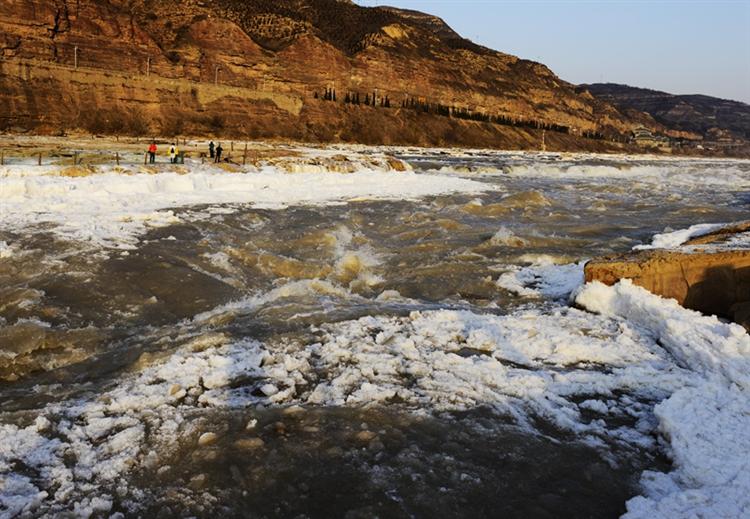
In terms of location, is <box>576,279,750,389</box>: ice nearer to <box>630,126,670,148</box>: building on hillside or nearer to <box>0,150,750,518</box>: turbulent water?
<box>0,150,750,518</box>: turbulent water

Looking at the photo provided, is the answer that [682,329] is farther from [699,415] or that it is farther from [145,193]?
[145,193]

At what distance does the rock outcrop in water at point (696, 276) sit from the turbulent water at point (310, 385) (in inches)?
32.8

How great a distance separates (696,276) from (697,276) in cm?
1

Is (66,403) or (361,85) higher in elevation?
(361,85)

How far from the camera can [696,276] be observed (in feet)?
22.7

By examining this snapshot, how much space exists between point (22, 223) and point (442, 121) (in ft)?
230

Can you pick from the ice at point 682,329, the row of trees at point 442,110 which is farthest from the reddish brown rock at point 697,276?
the row of trees at point 442,110

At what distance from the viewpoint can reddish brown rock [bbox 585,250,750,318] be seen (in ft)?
22.3

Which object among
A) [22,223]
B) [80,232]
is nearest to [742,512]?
[80,232]

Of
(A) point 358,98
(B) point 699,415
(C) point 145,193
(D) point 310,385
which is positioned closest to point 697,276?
(B) point 699,415

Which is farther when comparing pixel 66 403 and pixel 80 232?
pixel 80 232

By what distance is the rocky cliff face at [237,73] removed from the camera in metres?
40.8

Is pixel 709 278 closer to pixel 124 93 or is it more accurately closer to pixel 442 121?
pixel 124 93

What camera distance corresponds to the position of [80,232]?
10.5 m
